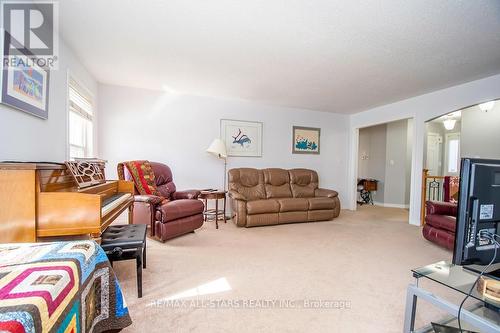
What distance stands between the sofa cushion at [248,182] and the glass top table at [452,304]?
2.98m

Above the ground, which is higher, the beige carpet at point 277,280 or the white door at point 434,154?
the white door at point 434,154

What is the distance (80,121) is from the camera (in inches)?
116

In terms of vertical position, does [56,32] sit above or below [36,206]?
above

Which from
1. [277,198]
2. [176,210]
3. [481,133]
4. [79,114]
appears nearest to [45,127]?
[79,114]

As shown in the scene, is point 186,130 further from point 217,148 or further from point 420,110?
point 420,110

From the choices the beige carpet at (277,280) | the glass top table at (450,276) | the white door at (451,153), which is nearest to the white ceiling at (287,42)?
the glass top table at (450,276)

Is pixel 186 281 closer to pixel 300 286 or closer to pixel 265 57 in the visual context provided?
pixel 300 286

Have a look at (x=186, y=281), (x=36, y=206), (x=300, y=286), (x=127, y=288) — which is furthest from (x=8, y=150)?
(x=300, y=286)

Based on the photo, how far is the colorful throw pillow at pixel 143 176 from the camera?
2943mm

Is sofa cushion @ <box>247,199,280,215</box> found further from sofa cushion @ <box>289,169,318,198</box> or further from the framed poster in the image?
the framed poster

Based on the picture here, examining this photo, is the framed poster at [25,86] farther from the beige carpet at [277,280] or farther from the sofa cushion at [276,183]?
the sofa cushion at [276,183]

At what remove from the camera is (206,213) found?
3.90m

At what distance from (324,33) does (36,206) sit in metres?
2.60

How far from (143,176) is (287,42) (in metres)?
2.47
